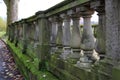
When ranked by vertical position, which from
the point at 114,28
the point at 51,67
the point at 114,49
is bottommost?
the point at 51,67

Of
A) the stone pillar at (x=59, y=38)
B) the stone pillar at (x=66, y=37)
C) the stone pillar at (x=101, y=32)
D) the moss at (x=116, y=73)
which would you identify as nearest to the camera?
the moss at (x=116, y=73)

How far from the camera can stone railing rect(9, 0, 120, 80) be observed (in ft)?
9.34

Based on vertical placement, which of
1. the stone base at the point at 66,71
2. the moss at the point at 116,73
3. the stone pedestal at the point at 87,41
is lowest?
the stone base at the point at 66,71

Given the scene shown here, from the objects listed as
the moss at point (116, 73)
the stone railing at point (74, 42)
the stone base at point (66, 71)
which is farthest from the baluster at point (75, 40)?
the moss at point (116, 73)

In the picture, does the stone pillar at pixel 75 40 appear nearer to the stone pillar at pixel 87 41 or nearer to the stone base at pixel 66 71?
the stone base at pixel 66 71

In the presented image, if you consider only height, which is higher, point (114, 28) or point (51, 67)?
point (114, 28)

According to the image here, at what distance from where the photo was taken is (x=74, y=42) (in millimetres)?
3734

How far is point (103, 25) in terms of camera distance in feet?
9.26

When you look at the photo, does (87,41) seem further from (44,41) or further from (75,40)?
(44,41)

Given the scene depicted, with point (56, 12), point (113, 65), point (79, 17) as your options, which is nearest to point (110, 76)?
point (113, 65)

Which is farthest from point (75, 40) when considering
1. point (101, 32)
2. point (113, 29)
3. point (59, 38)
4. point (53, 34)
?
point (53, 34)

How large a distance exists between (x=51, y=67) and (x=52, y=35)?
2.26 ft

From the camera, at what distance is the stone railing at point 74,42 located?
9.34 ft

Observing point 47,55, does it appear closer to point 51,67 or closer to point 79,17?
point 51,67
